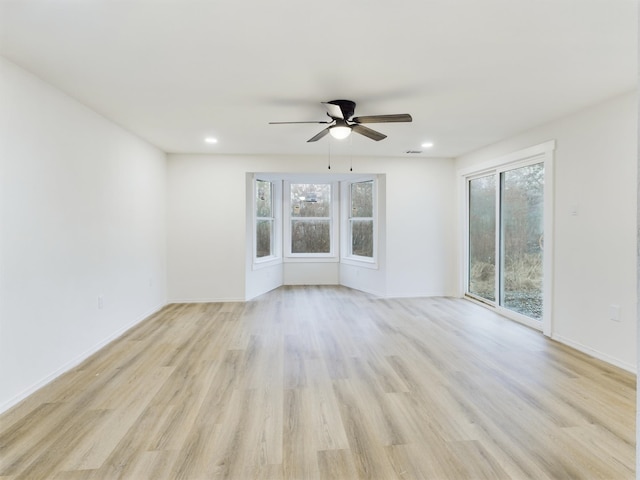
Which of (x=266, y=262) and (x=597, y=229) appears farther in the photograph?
(x=266, y=262)

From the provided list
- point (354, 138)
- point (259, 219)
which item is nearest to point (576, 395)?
point (354, 138)

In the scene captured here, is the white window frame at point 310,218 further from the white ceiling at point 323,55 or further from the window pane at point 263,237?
the white ceiling at point 323,55

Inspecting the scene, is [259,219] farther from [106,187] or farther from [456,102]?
[456,102]

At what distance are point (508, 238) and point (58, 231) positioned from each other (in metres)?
5.01

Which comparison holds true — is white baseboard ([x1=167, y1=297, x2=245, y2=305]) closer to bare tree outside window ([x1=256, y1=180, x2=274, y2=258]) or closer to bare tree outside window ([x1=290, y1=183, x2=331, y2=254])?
bare tree outside window ([x1=256, y1=180, x2=274, y2=258])

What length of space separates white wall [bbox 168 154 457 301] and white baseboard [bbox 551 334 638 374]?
2272mm

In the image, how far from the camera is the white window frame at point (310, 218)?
23.0ft

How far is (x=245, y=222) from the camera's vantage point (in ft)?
17.7

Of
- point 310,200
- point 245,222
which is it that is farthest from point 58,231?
point 310,200

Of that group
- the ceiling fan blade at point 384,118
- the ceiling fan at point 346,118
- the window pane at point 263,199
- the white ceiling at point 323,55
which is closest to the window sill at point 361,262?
the window pane at point 263,199

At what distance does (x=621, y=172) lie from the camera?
116 inches

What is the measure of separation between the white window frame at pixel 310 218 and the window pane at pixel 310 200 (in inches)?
3.3

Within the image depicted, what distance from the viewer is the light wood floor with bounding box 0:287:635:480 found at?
1729 millimetres

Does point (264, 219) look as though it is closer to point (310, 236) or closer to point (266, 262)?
point (266, 262)
